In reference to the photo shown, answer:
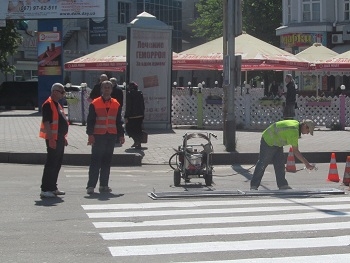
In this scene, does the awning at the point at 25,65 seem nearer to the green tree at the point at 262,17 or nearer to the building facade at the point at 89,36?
the building facade at the point at 89,36

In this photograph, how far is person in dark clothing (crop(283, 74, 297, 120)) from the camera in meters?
26.1

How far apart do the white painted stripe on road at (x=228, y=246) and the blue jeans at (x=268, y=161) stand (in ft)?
12.8

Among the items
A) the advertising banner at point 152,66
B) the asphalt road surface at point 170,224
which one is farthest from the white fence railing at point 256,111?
the asphalt road surface at point 170,224

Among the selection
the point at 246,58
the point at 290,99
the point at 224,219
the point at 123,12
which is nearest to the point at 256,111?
the point at 290,99

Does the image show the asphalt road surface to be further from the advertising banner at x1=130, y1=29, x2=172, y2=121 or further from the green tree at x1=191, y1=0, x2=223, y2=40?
the green tree at x1=191, y1=0, x2=223, y2=40

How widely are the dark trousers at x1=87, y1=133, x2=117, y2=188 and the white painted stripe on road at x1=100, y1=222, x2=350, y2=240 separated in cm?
359

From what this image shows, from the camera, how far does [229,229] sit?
1030cm

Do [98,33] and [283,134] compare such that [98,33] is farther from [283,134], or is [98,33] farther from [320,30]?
[283,134]

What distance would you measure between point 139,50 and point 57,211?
45.2ft

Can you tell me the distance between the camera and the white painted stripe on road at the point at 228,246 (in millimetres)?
8938

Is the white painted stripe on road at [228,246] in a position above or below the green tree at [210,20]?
below

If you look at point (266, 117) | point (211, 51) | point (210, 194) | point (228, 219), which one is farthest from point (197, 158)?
point (211, 51)

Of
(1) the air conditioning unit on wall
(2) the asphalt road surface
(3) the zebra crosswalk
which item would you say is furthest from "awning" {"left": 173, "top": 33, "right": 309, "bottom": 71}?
(1) the air conditioning unit on wall

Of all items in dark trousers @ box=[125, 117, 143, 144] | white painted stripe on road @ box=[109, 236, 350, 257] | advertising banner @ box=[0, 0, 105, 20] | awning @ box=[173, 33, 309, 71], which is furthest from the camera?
advertising banner @ box=[0, 0, 105, 20]
